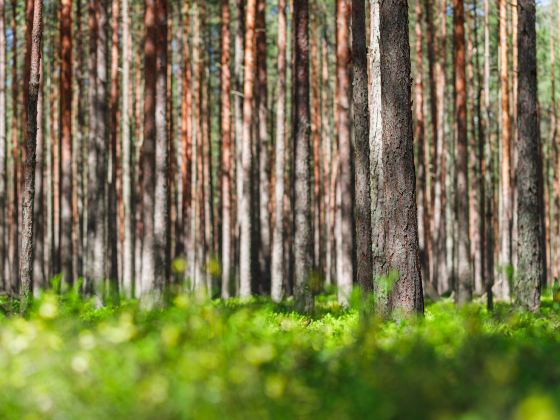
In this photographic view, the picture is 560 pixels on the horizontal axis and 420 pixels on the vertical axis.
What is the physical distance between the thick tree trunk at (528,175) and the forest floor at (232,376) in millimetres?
7533

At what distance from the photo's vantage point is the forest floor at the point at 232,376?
11.0ft

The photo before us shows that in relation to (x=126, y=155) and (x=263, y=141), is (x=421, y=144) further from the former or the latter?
(x=126, y=155)

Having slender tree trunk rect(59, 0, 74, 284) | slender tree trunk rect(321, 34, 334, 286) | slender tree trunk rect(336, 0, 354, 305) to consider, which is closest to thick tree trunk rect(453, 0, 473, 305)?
slender tree trunk rect(336, 0, 354, 305)

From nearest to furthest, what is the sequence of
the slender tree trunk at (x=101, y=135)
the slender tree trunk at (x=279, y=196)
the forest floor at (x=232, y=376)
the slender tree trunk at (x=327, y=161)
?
1. the forest floor at (x=232, y=376)
2. the slender tree trunk at (x=101, y=135)
3. the slender tree trunk at (x=279, y=196)
4. the slender tree trunk at (x=327, y=161)

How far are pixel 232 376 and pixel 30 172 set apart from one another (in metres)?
8.25

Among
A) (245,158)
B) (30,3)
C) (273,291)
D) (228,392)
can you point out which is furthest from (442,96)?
(228,392)

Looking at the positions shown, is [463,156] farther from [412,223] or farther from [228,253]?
[412,223]

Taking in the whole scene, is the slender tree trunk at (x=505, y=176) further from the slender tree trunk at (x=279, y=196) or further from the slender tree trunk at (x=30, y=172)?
the slender tree trunk at (x=30, y=172)

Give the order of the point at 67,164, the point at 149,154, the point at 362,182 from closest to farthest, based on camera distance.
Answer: the point at 362,182 → the point at 149,154 → the point at 67,164

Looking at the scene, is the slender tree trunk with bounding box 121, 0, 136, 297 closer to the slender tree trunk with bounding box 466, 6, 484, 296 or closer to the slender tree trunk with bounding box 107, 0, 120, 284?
the slender tree trunk with bounding box 107, 0, 120, 284

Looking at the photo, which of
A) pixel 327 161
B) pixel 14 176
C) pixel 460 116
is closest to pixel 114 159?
pixel 14 176

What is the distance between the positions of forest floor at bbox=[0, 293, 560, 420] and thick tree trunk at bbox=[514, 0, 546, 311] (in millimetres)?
7533

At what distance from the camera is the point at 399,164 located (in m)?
8.38

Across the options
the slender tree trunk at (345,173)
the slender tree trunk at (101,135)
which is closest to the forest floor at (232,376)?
the slender tree trunk at (101,135)
